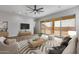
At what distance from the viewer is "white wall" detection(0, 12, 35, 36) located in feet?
7.26

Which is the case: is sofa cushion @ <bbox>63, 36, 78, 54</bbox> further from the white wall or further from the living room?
the white wall

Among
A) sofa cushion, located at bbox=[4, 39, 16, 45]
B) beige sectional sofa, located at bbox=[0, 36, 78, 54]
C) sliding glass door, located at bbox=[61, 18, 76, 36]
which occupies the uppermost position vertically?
sliding glass door, located at bbox=[61, 18, 76, 36]

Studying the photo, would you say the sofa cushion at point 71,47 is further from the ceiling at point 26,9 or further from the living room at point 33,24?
the ceiling at point 26,9

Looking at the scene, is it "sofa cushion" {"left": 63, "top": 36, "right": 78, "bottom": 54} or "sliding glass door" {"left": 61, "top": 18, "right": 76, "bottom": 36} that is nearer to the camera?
"sofa cushion" {"left": 63, "top": 36, "right": 78, "bottom": 54}

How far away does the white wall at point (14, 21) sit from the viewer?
2.21m

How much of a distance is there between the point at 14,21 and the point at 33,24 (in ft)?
1.46

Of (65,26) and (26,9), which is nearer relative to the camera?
(26,9)

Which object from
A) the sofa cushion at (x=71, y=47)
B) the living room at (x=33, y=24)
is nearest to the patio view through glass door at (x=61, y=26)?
the living room at (x=33, y=24)

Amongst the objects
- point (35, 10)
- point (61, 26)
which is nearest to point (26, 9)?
point (35, 10)

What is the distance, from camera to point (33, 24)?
2.40 meters

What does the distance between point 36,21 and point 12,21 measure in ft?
1.83

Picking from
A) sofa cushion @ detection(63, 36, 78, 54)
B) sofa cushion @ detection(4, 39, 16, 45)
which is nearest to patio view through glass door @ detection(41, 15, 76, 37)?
sofa cushion @ detection(63, 36, 78, 54)

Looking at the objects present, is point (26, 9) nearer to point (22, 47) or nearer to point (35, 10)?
point (35, 10)
